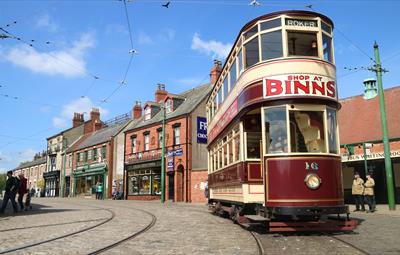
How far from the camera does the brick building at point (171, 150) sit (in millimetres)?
30391

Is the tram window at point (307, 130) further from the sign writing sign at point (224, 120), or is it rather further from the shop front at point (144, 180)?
the shop front at point (144, 180)

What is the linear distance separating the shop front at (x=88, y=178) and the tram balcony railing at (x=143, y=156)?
4.82 m

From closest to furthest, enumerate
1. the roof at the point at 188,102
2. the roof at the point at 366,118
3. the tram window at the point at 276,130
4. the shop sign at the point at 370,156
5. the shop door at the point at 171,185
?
1. the tram window at the point at 276,130
2. the shop sign at the point at 370,156
3. the roof at the point at 366,118
4. the shop door at the point at 171,185
5. the roof at the point at 188,102

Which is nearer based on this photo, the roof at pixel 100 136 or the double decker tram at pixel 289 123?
the double decker tram at pixel 289 123

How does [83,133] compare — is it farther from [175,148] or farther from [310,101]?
[310,101]

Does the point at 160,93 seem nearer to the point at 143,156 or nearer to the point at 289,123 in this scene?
the point at 143,156

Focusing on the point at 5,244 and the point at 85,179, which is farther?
the point at 85,179

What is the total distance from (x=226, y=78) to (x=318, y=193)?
5.36 meters

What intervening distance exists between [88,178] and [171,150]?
16.9 m

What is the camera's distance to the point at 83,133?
54.7 meters

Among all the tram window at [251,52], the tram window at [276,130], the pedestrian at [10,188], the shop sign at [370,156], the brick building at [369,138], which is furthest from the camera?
the brick building at [369,138]

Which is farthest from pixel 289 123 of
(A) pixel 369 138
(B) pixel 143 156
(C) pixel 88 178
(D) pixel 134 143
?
(C) pixel 88 178

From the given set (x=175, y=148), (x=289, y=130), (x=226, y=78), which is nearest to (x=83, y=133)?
(x=175, y=148)

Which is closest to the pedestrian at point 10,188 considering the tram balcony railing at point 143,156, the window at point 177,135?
the window at point 177,135
